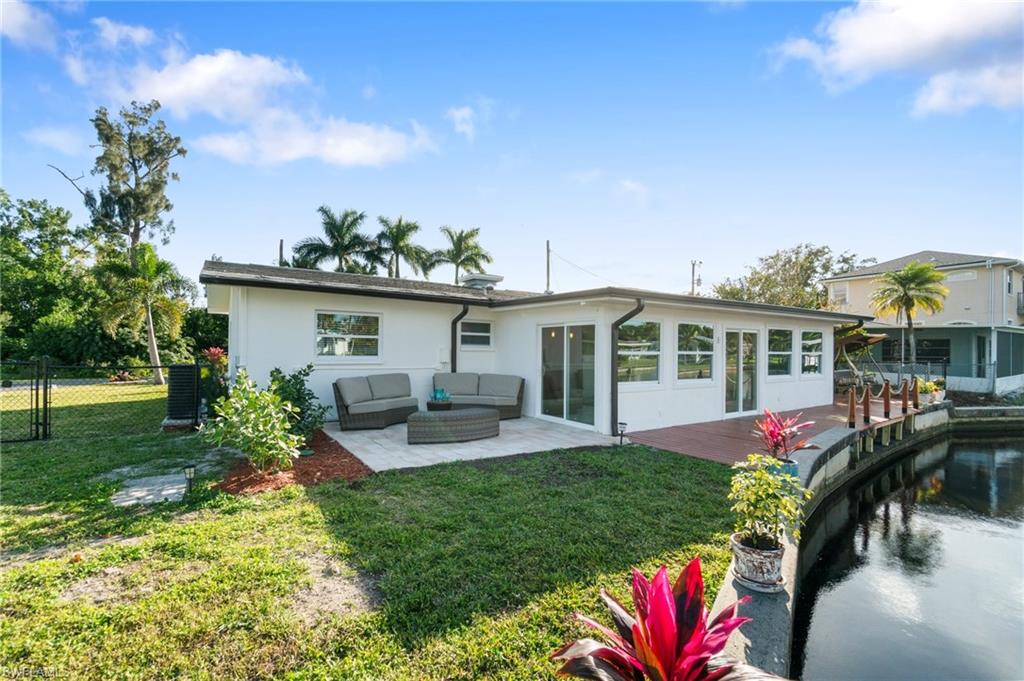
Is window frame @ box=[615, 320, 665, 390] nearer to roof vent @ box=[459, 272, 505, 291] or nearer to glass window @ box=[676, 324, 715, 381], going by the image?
glass window @ box=[676, 324, 715, 381]

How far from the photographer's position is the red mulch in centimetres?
561

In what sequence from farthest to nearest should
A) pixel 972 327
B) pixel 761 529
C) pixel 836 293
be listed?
pixel 836 293 < pixel 972 327 < pixel 761 529

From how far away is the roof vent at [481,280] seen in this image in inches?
535

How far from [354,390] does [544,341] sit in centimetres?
423

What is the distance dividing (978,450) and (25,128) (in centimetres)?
2471

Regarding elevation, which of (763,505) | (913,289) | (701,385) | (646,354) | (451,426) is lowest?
(451,426)

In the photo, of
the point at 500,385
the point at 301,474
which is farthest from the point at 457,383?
the point at 301,474

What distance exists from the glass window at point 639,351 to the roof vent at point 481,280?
5.54 meters

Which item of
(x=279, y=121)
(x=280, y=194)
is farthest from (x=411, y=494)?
(x=280, y=194)

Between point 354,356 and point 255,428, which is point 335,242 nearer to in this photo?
point 354,356

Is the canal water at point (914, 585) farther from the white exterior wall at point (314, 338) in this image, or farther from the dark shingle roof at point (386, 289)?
the white exterior wall at point (314, 338)

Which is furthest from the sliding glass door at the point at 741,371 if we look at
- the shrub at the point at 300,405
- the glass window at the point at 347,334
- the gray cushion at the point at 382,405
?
the shrub at the point at 300,405

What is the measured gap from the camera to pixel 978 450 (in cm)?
1193

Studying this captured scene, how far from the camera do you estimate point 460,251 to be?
2722 centimetres
